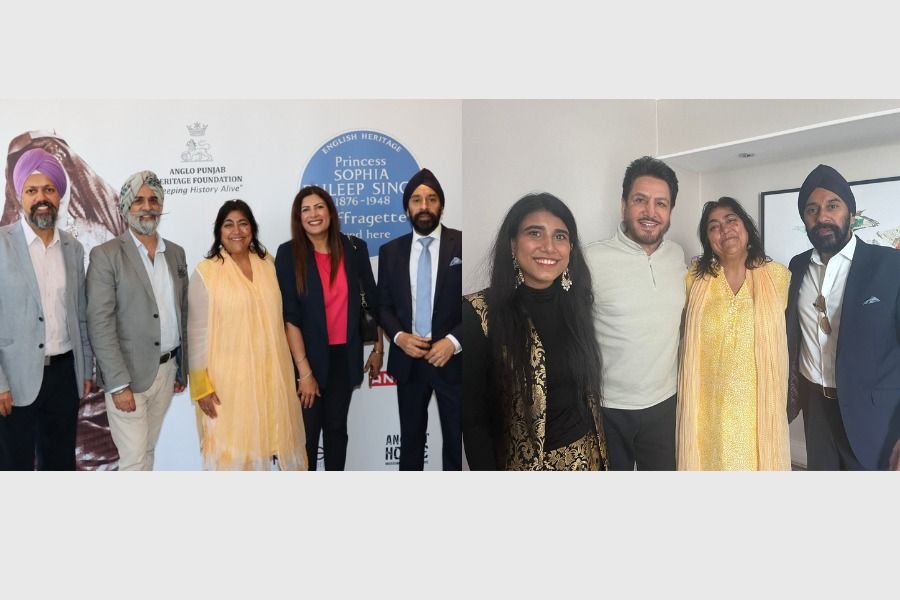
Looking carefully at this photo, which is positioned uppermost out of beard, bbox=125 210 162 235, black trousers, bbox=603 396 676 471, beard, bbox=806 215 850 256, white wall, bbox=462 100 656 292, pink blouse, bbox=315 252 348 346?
white wall, bbox=462 100 656 292

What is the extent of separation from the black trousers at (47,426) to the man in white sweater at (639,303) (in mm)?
2926

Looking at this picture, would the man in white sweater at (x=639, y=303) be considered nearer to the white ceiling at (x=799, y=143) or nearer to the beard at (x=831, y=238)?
the white ceiling at (x=799, y=143)

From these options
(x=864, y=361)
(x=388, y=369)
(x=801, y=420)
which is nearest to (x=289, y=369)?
(x=388, y=369)

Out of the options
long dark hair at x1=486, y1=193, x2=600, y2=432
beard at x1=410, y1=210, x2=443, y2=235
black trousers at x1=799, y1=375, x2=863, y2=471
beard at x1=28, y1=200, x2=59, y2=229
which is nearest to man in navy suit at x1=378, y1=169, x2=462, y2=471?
beard at x1=410, y1=210, x2=443, y2=235

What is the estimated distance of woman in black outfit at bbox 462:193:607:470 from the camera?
365 cm

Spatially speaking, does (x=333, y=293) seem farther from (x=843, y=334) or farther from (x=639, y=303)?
(x=843, y=334)

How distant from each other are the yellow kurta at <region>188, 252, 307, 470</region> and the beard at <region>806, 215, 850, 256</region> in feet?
9.79

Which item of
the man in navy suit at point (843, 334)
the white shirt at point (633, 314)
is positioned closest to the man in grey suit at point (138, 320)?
the white shirt at point (633, 314)

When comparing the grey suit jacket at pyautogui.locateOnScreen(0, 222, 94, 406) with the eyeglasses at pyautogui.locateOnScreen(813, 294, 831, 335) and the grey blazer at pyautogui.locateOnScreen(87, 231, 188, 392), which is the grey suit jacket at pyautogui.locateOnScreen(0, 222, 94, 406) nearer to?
the grey blazer at pyautogui.locateOnScreen(87, 231, 188, 392)

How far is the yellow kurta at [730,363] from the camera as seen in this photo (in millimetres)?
3670

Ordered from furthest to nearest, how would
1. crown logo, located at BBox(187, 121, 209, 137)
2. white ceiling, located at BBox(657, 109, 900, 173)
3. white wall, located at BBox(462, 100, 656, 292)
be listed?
1. crown logo, located at BBox(187, 121, 209, 137)
2. white wall, located at BBox(462, 100, 656, 292)
3. white ceiling, located at BBox(657, 109, 900, 173)

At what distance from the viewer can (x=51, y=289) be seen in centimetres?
368
